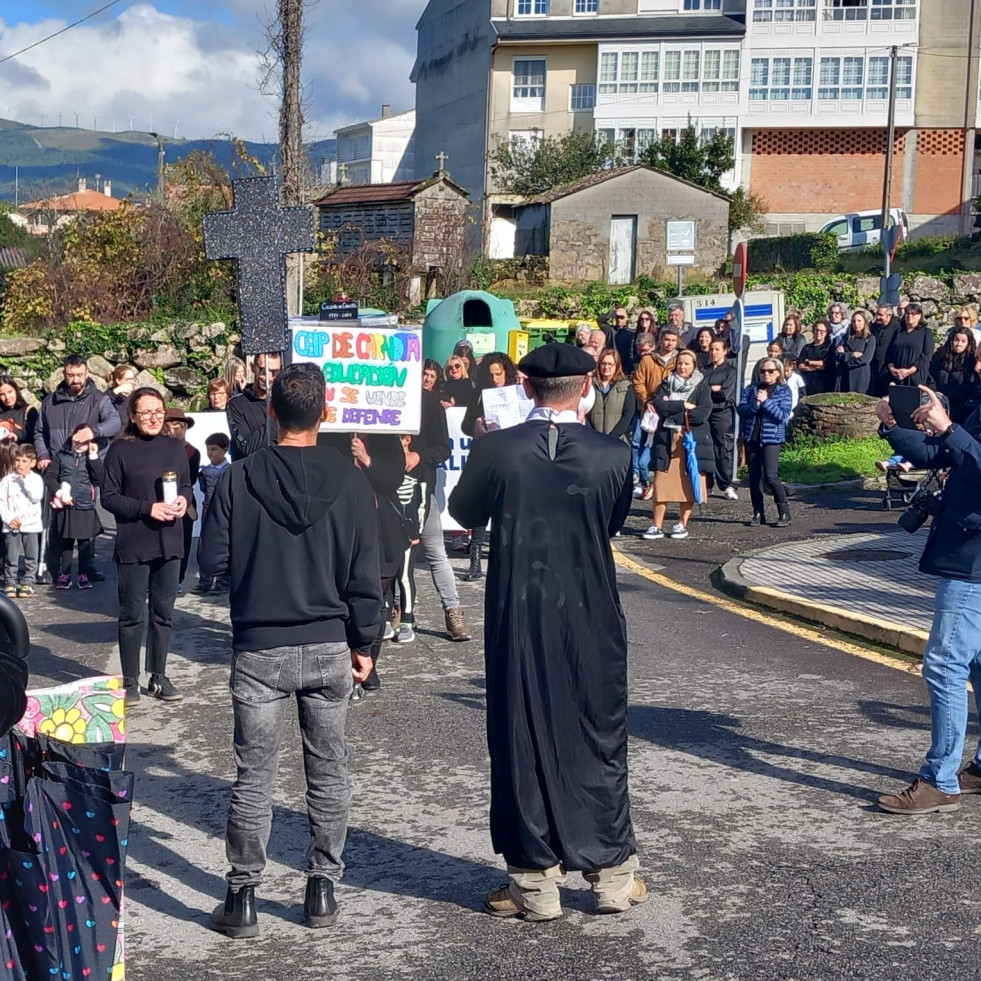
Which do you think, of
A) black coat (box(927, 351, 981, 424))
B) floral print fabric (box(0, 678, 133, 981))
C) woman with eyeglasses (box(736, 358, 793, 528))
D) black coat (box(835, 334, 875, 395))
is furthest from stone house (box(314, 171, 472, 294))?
floral print fabric (box(0, 678, 133, 981))

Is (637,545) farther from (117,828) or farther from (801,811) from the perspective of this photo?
(117,828)

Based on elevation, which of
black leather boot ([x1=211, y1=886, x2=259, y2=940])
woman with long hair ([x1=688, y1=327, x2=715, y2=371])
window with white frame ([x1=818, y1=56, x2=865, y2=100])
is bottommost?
black leather boot ([x1=211, y1=886, x2=259, y2=940])

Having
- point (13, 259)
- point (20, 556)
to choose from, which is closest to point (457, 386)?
point (20, 556)

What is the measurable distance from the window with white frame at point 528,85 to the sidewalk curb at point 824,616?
48895mm

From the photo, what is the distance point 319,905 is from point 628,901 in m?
1.09

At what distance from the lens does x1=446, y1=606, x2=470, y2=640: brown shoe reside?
31.1 feet

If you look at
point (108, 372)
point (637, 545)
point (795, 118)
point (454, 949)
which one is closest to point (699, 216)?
point (795, 118)

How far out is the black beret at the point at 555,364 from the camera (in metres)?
5.03

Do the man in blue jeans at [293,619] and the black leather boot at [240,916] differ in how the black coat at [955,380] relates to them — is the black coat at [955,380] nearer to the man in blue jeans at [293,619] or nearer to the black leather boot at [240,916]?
the man in blue jeans at [293,619]

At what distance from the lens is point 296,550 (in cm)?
486

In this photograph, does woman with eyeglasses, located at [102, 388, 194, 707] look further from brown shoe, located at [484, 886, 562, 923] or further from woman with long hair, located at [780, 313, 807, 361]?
woman with long hair, located at [780, 313, 807, 361]

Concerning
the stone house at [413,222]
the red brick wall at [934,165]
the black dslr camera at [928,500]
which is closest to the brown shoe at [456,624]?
the black dslr camera at [928,500]

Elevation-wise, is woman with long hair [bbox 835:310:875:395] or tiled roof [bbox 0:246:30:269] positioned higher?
tiled roof [bbox 0:246:30:269]

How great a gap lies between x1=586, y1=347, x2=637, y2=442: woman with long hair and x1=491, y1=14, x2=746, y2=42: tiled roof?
45926 millimetres
